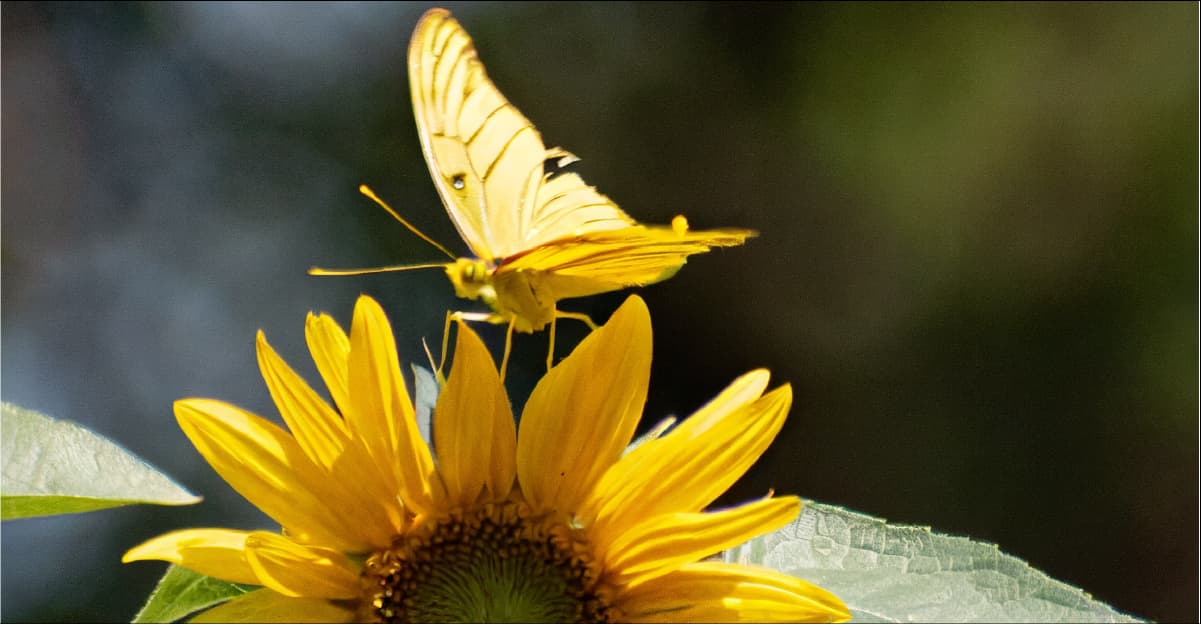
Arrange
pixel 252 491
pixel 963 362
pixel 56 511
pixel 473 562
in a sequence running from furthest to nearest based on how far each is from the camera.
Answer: pixel 963 362 → pixel 473 562 → pixel 252 491 → pixel 56 511

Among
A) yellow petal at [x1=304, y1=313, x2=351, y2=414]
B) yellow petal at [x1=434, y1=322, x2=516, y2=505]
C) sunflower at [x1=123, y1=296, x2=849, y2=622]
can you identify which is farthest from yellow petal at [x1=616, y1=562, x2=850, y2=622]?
yellow petal at [x1=304, y1=313, x2=351, y2=414]

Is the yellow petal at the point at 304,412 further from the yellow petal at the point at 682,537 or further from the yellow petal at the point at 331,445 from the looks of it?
the yellow petal at the point at 682,537

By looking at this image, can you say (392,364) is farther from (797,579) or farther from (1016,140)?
(1016,140)

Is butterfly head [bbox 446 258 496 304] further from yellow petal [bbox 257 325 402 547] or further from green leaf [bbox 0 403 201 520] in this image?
green leaf [bbox 0 403 201 520]

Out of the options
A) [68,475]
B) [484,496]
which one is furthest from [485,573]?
[68,475]

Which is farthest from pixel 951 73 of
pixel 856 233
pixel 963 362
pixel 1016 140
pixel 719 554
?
pixel 719 554

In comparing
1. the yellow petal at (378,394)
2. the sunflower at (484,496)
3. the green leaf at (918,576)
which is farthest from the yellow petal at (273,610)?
the green leaf at (918,576)
